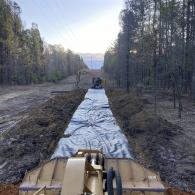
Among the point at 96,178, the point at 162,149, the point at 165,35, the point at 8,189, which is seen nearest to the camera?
the point at 96,178

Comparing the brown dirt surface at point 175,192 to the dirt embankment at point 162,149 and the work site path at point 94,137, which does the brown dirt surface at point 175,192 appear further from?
the work site path at point 94,137

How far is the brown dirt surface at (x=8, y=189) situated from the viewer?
26.6 feet

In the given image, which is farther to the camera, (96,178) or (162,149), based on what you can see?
(162,149)

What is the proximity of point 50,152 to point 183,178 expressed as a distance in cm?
467

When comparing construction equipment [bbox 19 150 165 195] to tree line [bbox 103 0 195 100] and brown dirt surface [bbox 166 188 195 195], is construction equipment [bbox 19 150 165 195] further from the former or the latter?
tree line [bbox 103 0 195 100]

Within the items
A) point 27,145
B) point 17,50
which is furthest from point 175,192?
point 17,50

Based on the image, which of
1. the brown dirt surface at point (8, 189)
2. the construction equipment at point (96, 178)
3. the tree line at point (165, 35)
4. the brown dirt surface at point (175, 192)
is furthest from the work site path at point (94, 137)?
the tree line at point (165, 35)

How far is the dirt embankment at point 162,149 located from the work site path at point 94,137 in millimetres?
516

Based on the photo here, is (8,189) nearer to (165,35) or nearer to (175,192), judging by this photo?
(175,192)

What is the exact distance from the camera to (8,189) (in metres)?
8.43

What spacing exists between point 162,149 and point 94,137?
9.01ft

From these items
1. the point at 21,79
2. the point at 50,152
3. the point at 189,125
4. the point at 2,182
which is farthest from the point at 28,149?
the point at 21,79

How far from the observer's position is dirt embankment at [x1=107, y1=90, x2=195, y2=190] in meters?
9.38

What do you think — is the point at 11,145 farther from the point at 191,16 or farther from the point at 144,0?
the point at 144,0
